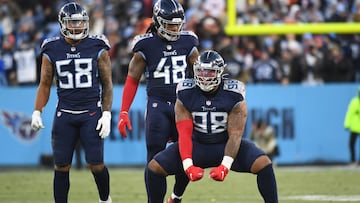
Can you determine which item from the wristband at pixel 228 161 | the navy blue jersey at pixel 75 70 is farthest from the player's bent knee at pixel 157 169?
the navy blue jersey at pixel 75 70

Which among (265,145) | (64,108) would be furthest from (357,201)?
(265,145)

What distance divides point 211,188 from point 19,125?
617 cm

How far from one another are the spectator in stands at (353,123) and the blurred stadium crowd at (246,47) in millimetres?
862

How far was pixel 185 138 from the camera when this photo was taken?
764 centimetres

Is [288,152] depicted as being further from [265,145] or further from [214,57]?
[214,57]

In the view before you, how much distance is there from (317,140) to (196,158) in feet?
31.3

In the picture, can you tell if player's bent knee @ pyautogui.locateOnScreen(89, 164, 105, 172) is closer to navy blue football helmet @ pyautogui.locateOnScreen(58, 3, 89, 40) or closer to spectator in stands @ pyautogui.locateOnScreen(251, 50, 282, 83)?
navy blue football helmet @ pyautogui.locateOnScreen(58, 3, 89, 40)

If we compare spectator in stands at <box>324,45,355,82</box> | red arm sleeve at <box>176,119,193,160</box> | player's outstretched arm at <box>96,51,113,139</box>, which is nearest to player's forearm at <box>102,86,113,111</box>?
player's outstretched arm at <box>96,51,113,139</box>

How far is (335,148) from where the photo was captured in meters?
17.0

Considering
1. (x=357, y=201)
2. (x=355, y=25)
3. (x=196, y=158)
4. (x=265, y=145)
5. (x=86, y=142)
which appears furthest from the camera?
(x=265, y=145)

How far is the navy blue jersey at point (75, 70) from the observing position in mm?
8609

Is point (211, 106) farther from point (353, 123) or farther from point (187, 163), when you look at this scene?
point (353, 123)

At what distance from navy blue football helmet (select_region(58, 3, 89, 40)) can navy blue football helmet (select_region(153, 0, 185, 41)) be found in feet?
2.04

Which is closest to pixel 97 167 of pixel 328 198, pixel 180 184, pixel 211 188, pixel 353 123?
pixel 180 184
